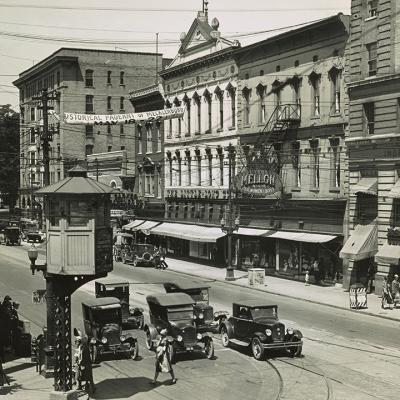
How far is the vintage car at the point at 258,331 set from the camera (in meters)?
23.5

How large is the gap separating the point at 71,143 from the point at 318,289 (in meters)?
57.8

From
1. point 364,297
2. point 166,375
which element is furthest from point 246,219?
point 166,375

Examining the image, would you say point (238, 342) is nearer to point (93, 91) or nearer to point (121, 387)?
point (121, 387)

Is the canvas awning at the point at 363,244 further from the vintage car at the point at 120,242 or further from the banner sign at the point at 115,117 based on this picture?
the vintage car at the point at 120,242

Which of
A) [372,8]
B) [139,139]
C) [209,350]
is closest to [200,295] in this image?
[209,350]

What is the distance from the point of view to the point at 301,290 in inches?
1618

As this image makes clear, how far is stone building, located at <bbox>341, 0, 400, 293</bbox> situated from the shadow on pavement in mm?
19811

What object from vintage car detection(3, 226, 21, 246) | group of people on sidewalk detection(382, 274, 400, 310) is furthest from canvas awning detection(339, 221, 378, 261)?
vintage car detection(3, 226, 21, 246)

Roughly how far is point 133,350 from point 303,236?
894 inches

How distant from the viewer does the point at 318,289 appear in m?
41.6

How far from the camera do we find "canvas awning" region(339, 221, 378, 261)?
1528 inches

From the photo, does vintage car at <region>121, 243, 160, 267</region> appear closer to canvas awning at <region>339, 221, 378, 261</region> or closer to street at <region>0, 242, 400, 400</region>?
canvas awning at <region>339, 221, 378, 261</region>

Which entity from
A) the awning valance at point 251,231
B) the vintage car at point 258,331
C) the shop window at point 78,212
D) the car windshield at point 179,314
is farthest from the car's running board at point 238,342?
the awning valance at point 251,231

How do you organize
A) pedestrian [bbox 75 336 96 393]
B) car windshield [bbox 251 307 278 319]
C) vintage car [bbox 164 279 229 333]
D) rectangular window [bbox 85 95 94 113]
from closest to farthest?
pedestrian [bbox 75 336 96 393] < car windshield [bbox 251 307 278 319] < vintage car [bbox 164 279 229 333] < rectangular window [bbox 85 95 94 113]
